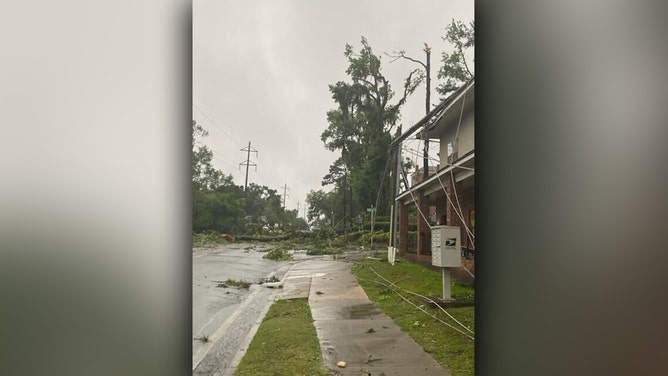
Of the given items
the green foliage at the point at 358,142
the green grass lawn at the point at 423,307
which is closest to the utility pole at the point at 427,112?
the green foliage at the point at 358,142

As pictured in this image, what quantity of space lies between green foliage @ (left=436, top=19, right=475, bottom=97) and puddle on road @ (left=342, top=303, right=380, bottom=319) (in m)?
1.15

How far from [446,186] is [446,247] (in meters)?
0.30

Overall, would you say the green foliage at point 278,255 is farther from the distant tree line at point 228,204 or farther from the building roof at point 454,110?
the building roof at point 454,110

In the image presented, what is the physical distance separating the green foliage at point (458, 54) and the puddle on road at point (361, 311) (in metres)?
1.15

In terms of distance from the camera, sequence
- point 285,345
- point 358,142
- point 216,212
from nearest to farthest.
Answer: point 285,345, point 216,212, point 358,142

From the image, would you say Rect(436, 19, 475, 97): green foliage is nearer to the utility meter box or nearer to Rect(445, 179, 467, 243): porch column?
Rect(445, 179, 467, 243): porch column

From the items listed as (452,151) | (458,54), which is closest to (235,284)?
(452,151)

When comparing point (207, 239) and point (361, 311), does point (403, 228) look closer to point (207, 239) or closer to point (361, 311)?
point (361, 311)

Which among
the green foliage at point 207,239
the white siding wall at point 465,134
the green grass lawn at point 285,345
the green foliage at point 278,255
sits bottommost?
the green grass lawn at point 285,345

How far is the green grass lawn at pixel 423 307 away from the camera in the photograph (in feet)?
6.74

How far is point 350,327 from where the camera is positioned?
2115 millimetres

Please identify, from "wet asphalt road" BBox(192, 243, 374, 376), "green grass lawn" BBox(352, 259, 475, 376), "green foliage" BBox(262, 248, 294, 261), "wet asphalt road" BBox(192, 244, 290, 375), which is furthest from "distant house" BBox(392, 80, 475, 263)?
"wet asphalt road" BBox(192, 244, 290, 375)
